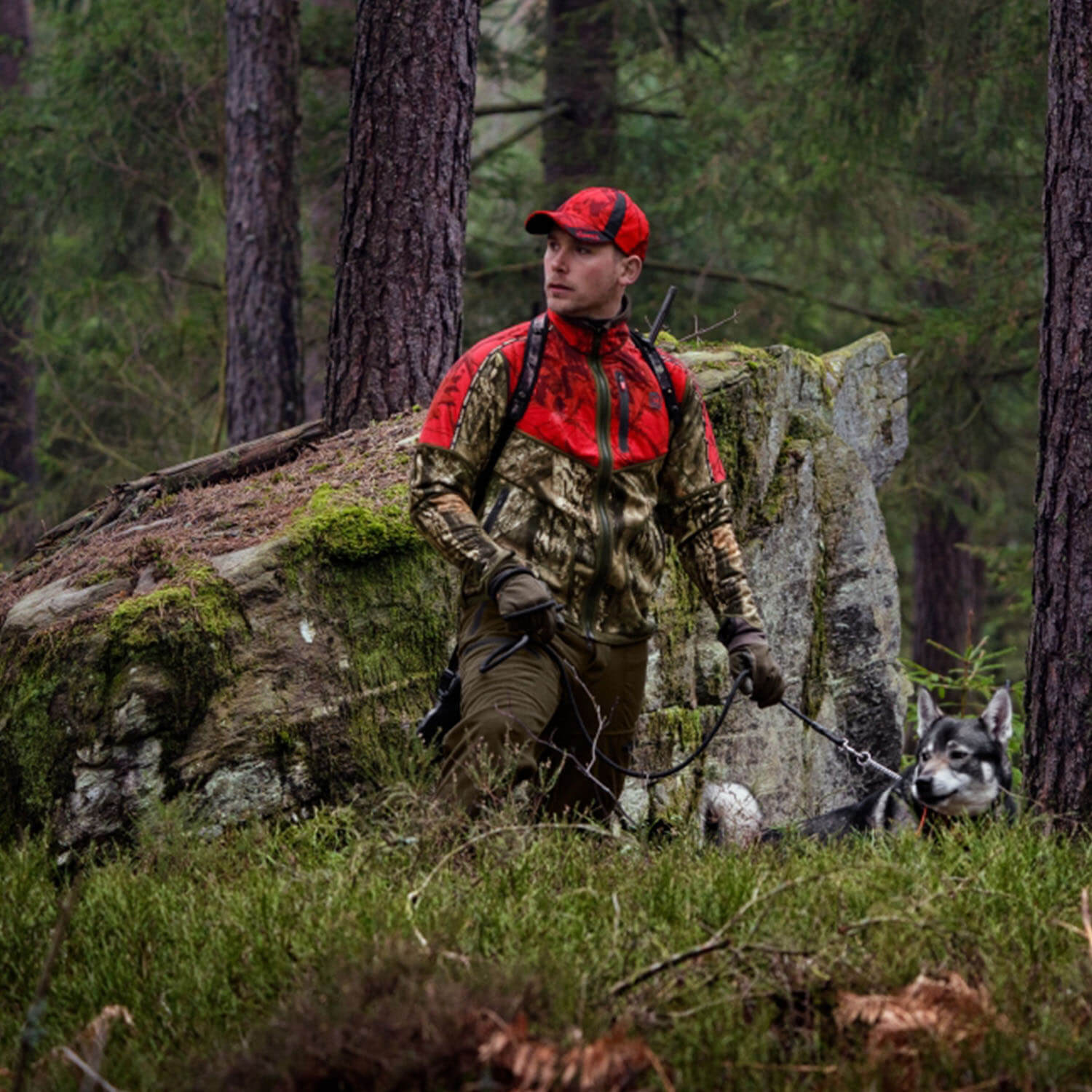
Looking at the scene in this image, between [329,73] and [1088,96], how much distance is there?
12.7 m

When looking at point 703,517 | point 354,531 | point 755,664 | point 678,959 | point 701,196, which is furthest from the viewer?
point 701,196

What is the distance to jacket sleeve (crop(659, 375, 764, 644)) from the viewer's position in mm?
5531

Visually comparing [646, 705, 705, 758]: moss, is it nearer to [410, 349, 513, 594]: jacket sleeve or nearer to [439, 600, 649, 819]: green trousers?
[439, 600, 649, 819]: green trousers

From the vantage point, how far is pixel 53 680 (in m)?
6.16

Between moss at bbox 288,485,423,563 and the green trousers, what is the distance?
1468mm

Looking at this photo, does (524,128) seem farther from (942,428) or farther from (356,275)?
(356,275)

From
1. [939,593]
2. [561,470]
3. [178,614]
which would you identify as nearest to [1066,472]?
[561,470]

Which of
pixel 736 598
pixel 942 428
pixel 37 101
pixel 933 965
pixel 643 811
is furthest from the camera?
pixel 37 101

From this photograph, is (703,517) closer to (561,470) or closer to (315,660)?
(561,470)

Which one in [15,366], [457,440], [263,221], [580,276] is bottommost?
[15,366]

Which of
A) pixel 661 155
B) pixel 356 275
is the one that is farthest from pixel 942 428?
pixel 356 275

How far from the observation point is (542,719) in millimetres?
5031

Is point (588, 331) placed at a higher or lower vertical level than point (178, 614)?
higher

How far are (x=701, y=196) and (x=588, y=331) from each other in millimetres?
12347
